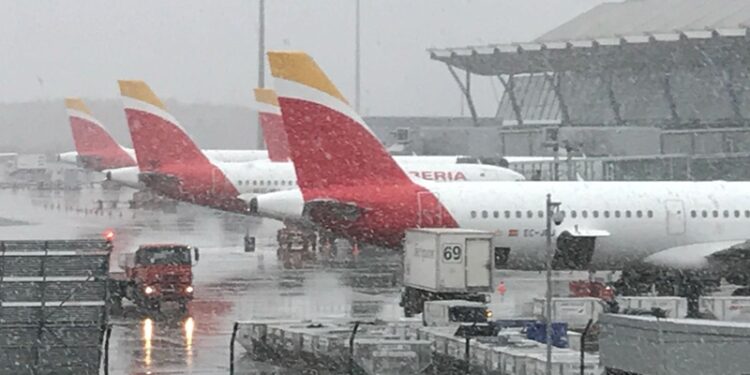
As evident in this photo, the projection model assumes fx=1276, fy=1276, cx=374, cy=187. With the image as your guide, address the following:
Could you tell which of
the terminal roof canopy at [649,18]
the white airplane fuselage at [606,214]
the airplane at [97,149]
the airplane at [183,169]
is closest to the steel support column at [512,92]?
the terminal roof canopy at [649,18]

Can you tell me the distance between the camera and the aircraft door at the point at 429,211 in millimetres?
35562

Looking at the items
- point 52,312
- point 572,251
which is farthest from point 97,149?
point 52,312

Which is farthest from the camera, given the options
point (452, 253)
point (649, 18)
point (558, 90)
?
point (649, 18)

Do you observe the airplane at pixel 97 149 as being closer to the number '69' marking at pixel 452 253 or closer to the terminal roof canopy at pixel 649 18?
the terminal roof canopy at pixel 649 18

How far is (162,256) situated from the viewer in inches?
1336

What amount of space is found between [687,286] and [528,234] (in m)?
4.86

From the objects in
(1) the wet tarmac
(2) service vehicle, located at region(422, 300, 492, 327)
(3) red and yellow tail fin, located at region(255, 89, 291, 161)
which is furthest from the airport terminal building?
(2) service vehicle, located at region(422, 300, 492, 327)

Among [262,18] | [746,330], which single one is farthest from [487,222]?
[262,18]

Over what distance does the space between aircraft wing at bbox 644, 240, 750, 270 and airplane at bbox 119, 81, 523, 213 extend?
23296 mm

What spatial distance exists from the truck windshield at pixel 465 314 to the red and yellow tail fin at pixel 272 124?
4358 cm

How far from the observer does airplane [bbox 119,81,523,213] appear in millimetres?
58094

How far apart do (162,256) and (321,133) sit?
18.2 ft

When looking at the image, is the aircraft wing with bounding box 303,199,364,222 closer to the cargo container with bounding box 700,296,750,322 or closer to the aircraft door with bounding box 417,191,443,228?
the aircraft door with bounding box 417,191,443,228

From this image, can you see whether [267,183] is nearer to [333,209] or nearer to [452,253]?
[333,209]
